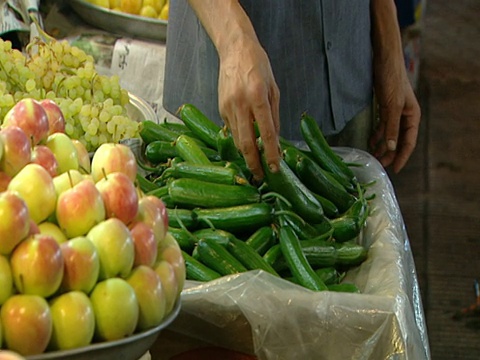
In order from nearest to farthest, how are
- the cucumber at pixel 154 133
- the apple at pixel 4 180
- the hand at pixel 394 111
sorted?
the apple at pixel 4 180 → the cucumber at pixel 154 133 → the hand at pixel 394 111

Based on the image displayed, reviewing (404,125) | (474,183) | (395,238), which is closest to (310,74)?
(404,125)

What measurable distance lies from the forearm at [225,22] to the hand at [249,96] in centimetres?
2

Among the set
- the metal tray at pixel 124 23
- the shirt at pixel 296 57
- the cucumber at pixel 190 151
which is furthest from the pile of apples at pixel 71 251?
the metal tray at pixel 124 23

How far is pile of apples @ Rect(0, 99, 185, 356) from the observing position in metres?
0.88

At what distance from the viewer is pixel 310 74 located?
2.07 meters

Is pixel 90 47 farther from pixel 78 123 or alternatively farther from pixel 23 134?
pixel 23 134

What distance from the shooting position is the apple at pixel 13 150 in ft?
3.22

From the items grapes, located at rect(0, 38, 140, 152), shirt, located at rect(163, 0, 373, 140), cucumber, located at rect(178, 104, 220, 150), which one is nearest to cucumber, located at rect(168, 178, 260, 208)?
cucumber, located at rect(178, 104, 220, 150)

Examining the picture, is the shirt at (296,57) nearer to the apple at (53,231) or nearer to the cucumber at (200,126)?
the cucumber at (200,126)

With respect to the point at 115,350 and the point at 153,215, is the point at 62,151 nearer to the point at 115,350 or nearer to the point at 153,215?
the point at 153,215

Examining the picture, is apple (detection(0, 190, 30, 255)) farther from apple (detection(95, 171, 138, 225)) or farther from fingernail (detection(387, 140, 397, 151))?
fingernail (detection(387, 140, 397, 151))

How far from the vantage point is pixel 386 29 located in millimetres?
2277

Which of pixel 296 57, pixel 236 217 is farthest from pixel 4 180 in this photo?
pixel 296 57

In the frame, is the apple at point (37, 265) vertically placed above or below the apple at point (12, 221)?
below
